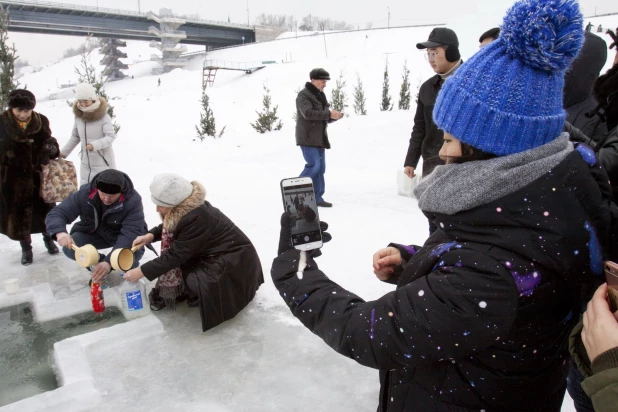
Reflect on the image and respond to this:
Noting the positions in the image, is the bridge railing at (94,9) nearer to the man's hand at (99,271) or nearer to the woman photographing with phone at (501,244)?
the man's hand at (99,271)

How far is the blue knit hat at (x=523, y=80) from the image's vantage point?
0.90 metres

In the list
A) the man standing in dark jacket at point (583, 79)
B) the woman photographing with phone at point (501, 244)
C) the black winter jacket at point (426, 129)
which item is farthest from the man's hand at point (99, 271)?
the man standing in dark jacket at point (583, 79)

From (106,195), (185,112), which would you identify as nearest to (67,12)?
(185,112)

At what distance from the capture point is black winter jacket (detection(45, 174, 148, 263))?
3355mm

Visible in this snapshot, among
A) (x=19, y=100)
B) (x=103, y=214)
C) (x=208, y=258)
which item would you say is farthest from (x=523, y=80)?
(x=19, y=100)

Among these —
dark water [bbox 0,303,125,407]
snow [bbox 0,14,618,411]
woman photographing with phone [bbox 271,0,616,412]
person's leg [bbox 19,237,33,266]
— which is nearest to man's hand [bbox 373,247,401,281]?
woman photographing with phone [bbox 271,0,616,412]

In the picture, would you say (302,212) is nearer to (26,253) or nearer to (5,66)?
(26,253)

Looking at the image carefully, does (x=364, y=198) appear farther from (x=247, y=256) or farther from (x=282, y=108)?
(x=282, y=108)

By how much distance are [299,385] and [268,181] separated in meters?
4.91

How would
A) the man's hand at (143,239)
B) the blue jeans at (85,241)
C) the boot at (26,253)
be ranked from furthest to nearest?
1. the boot at (26,253)
2. the blue jeans at (85,241)
3. the man's hand at (143,239)

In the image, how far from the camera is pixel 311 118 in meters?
5.23

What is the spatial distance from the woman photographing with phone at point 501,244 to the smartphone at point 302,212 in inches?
10.8

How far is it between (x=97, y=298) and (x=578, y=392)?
2.90 m

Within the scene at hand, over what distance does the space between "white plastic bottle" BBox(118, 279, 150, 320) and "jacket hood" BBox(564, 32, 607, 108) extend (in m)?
2.79
